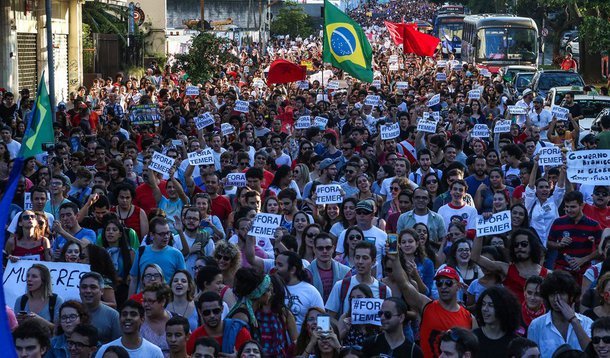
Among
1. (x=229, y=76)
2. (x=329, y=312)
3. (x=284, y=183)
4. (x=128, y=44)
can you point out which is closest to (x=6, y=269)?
(x=329, y=312)

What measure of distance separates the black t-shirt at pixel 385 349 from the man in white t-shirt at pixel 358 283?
0.98 metres

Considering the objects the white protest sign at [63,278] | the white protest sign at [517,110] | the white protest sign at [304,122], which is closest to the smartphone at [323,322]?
the white protest sign at [63,278]

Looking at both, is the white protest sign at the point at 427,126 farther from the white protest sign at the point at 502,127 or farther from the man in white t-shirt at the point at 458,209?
the man in white t-shirt at the point at 458,209

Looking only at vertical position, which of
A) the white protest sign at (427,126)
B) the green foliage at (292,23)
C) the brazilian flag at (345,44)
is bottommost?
the green foliage at (292,23)

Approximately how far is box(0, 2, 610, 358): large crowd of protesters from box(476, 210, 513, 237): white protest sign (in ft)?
0.58

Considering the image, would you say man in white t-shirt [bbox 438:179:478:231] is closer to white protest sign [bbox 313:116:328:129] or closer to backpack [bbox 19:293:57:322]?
backpack [bbox 19:293:57:322]

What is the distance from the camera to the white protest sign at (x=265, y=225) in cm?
1062

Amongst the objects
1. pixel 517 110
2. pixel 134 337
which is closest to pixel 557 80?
pixel 517 110

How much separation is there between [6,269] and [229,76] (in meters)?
26.0

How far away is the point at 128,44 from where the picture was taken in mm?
41000

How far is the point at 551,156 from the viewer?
1310 cm

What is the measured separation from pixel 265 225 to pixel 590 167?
3023 millimetres

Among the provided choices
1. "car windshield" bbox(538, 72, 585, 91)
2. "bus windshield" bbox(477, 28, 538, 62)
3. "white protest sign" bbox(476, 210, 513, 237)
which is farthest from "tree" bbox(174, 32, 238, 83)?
"white protest sign" bbox(476, 210, 513, 237)

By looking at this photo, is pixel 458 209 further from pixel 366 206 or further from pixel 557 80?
pixel 557 80
